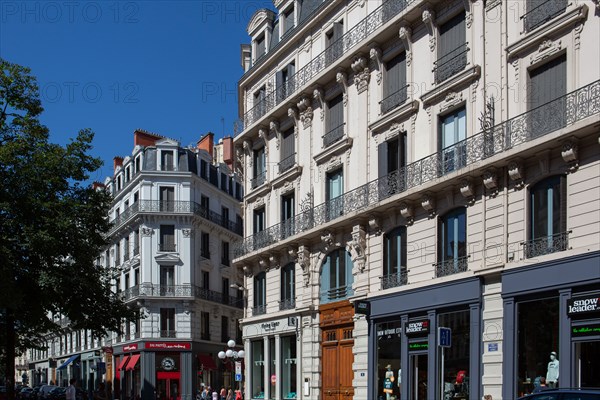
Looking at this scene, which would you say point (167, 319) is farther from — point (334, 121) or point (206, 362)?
point (334, 121)

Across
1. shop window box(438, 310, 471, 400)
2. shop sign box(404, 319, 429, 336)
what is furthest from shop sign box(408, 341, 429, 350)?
shop window box(438, 310, 471, 400)

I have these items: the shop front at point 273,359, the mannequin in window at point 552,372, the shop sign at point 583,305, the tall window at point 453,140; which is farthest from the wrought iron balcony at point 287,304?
the shop sign at point 583,305

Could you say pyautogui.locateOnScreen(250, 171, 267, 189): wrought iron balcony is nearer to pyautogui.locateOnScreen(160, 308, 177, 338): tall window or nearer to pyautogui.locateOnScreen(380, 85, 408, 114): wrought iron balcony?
pyautogui.locateOnScreen(380, 85, 408, 114): wrought iron balcony

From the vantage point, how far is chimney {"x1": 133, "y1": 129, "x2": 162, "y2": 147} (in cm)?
5991

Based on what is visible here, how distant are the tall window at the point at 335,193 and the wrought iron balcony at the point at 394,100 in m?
3.37

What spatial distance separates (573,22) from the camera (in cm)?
1909

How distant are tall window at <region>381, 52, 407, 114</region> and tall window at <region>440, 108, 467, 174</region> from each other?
7.72 ft

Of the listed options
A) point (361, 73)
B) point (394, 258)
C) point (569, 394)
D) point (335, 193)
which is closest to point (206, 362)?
point (335, 193)

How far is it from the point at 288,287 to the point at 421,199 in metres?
9.74

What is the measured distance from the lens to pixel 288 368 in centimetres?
3130

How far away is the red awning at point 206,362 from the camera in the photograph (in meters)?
53.1

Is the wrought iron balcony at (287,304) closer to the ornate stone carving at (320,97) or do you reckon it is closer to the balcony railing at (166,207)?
the ornate stone carving at (320,97)

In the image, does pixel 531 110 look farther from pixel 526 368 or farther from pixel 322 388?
pixel 322 388

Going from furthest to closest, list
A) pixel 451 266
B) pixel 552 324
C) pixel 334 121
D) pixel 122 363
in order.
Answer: pixel 122 363, pixel 334 121, pixel 451 266, pixel 552 324
